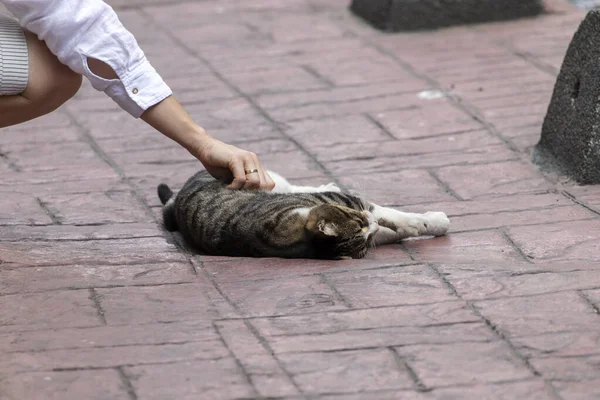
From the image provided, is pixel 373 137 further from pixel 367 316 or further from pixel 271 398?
pixel 271 398

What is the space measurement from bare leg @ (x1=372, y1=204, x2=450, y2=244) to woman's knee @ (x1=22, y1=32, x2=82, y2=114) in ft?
4.10

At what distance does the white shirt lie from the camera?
3135 mm

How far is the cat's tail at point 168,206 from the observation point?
4060 mm

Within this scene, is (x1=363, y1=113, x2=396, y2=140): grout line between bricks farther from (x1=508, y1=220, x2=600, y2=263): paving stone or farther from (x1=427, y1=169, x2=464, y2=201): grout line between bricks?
(x1=508, y1=220, x2=600, y2=263): paving stone

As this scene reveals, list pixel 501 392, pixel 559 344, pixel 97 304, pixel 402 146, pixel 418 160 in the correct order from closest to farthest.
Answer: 1. pixel 501 392
2. pixel 559 344
3. pixel 97 304
4. pixel 418 160
5. pixel 402 146

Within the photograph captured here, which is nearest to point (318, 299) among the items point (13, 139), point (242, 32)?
point (13, 139)

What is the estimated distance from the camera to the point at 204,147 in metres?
3.42

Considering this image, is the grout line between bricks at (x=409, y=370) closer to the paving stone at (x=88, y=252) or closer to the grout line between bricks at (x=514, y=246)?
the grout line between bricks at (x=514, y=246)

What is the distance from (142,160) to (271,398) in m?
2.46

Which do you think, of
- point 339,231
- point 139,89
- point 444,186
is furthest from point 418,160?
point 139,89

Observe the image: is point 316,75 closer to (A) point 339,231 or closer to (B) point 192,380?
(A) point 339,231

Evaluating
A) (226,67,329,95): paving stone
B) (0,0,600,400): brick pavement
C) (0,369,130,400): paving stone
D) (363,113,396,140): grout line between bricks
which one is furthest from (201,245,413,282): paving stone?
(226,67,329,95): paving stone

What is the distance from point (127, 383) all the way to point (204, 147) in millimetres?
1043

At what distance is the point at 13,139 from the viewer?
507 cm
